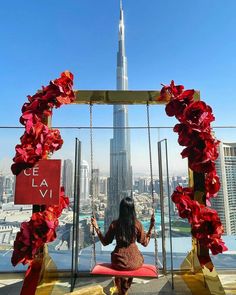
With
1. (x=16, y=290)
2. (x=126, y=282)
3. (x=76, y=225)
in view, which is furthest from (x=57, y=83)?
(x=16, y=290)

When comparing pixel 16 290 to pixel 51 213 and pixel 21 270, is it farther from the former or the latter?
pixel 51 213

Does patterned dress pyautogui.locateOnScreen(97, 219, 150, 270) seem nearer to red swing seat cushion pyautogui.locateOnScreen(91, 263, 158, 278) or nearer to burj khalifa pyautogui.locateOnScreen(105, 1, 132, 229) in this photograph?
red swing seat cushion pyautogui.locateOnScreen(91, 263, 158, 278)

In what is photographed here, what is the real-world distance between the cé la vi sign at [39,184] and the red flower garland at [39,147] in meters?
0.05

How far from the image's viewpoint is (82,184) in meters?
2.35

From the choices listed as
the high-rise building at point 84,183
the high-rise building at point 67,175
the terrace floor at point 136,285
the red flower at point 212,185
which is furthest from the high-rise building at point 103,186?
the red flower at point 212,185

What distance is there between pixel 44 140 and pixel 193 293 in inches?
64.6

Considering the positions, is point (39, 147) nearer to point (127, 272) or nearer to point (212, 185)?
point (127, 272)

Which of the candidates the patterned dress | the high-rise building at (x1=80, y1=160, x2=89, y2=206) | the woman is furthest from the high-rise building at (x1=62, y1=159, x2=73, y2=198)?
the patterned dress

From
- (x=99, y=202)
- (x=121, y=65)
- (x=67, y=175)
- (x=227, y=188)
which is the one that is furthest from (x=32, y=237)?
(x=121, y=65)

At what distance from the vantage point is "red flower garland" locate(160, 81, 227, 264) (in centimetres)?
161

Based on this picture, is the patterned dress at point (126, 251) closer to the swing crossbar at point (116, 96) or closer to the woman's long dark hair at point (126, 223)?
the woman's long dark hair at point (126, 223)

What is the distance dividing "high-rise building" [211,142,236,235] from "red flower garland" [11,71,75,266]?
1.70 m

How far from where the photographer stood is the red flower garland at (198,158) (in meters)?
1.61

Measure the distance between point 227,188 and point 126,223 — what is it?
1.46 m
